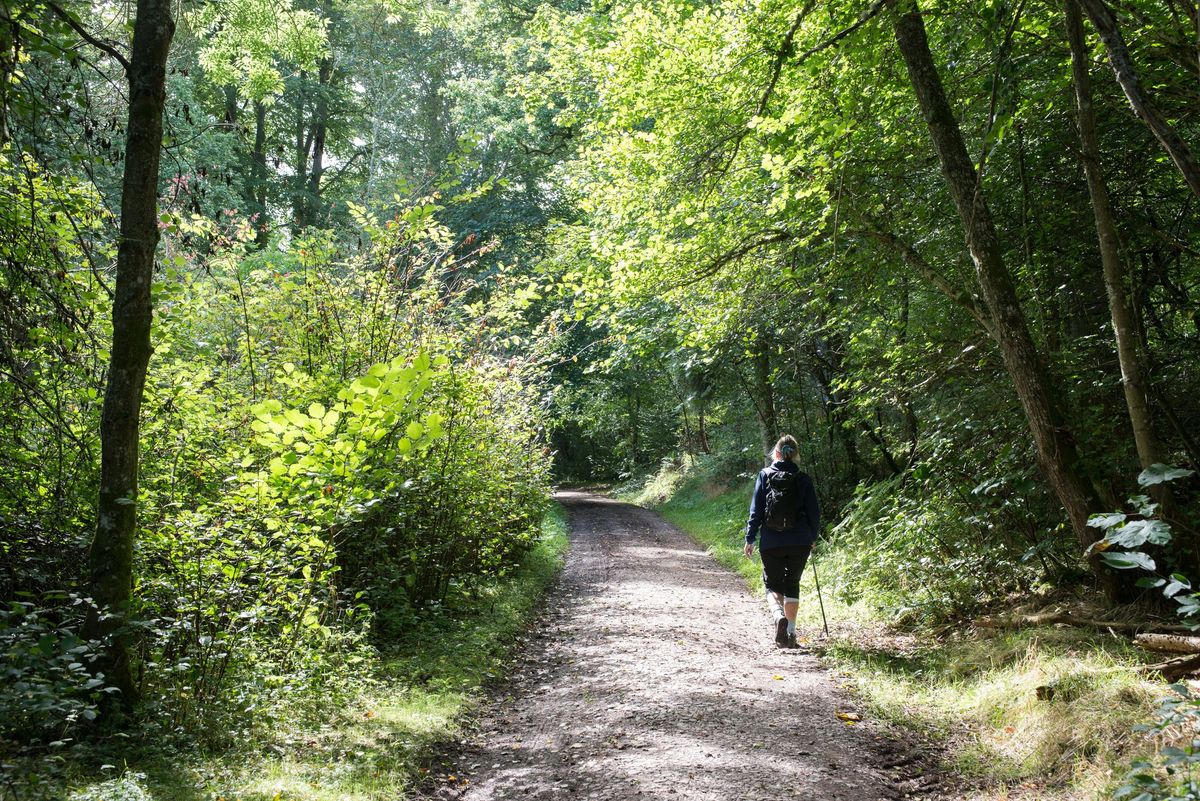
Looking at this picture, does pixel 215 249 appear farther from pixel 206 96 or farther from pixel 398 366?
pixel 206 96

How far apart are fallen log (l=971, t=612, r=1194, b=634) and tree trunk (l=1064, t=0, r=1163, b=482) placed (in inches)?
46.5

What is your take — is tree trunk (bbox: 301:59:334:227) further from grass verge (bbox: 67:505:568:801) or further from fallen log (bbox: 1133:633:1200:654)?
fallen log (bbox: 1133:633:1200:654)

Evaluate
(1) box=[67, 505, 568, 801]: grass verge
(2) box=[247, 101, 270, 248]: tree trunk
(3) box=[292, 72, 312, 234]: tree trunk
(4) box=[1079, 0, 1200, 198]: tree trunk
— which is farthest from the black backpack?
(2) box=[247, 101, 270, 248]: tree trunk

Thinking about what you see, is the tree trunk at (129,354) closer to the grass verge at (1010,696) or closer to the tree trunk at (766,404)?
the grass verge at (1010,696)

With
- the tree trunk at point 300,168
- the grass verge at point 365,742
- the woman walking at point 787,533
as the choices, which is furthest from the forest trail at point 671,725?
the tree trunk at point 300,168

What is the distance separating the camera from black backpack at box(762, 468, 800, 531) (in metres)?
7.88

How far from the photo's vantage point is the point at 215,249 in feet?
21.7

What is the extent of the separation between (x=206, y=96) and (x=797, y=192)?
21.6 m

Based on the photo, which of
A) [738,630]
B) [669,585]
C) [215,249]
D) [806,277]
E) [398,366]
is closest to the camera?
[398,366]

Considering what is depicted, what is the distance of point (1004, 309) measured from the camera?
6.06m

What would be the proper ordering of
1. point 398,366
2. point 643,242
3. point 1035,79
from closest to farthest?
point 398,366 < point 1035,79 < point 643,242

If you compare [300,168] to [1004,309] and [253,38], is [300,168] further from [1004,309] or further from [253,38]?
[1004,309]

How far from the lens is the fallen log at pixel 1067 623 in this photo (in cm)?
518

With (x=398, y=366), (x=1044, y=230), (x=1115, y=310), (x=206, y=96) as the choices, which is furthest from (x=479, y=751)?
(x=206, y=96)
